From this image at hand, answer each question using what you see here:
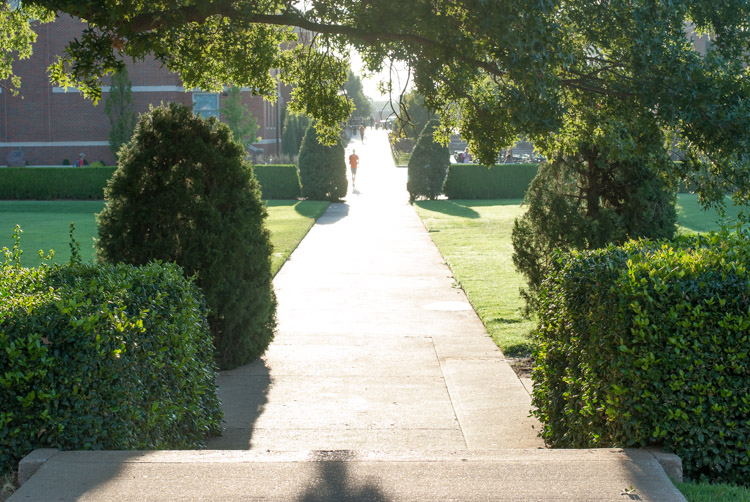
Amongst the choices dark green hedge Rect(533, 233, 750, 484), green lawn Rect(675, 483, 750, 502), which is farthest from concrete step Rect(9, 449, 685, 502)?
dark green hedge Rect(533, 233, 750, 484)

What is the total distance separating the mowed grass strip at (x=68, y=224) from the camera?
734 inches

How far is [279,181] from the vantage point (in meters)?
33.9

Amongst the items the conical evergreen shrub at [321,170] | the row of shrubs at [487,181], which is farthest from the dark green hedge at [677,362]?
the row of shrubs at [487,181]

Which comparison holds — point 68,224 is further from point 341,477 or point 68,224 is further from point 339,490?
point 339,490

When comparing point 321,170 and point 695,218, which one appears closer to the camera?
point 695,218

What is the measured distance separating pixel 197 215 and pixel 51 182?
27.7 meters

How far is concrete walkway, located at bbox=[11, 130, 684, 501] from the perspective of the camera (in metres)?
3.84

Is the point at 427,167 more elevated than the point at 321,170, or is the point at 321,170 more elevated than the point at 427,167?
the point at 427,167

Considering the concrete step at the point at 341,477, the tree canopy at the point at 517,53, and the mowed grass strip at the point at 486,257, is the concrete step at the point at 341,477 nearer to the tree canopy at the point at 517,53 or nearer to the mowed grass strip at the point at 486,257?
the tree canopy at the point at 517,53

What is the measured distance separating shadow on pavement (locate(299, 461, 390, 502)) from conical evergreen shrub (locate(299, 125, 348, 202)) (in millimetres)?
28154

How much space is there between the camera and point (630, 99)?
7453 millimetres

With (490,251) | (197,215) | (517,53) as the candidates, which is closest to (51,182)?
(490,251)

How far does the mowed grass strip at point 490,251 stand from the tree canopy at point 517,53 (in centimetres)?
94

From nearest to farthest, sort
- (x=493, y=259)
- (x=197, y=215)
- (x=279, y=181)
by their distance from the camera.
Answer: (x=197, y=215)
(x=493, y=259)
(x=279, y=181)
